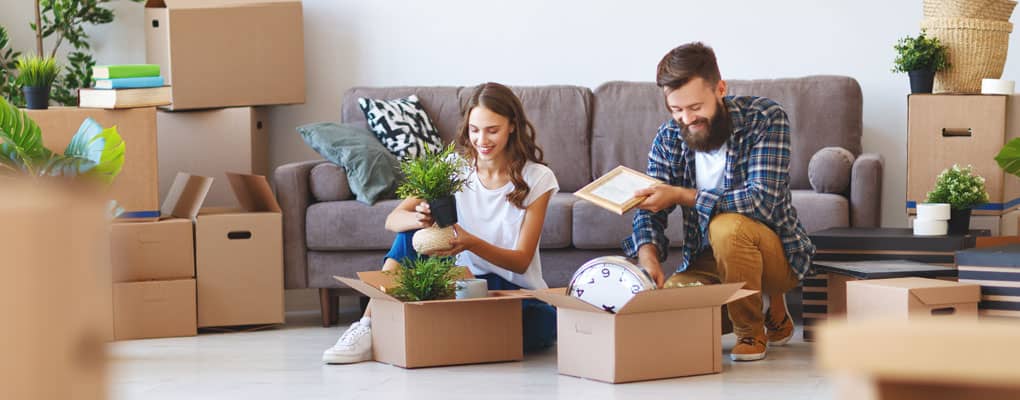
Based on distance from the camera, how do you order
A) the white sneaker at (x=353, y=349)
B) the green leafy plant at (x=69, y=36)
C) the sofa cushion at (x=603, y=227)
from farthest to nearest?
the green leafy plant at (x=69, y=36)
the sofa cushion at (x=603, y=227)
the white sneaker at (x=353, y=349)

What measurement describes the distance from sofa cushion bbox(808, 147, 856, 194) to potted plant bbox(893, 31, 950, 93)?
1.22 ft

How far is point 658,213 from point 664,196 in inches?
9.0

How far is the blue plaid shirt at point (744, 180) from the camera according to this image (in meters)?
3.07

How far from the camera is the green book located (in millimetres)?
3924

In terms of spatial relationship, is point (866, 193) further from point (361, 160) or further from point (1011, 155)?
point (361, 160)

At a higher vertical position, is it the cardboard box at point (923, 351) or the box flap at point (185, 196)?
the cardboard box at point (923, 351)

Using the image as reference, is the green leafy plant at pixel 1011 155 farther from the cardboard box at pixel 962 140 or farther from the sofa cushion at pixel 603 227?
the sofa cushion at pixel 603 227

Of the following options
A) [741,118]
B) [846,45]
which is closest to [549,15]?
[846,45]

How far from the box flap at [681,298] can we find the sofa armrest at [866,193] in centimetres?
106

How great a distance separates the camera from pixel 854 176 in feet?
12.5

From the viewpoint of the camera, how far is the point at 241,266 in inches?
→ 155

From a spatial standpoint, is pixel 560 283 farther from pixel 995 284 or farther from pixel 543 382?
pixel 995 284

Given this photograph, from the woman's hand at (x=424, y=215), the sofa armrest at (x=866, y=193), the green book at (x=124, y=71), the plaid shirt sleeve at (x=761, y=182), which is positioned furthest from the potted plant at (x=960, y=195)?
the green book at (x=124, y=71)

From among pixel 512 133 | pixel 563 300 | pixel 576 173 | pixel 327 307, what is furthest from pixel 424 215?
pixel 576 173
